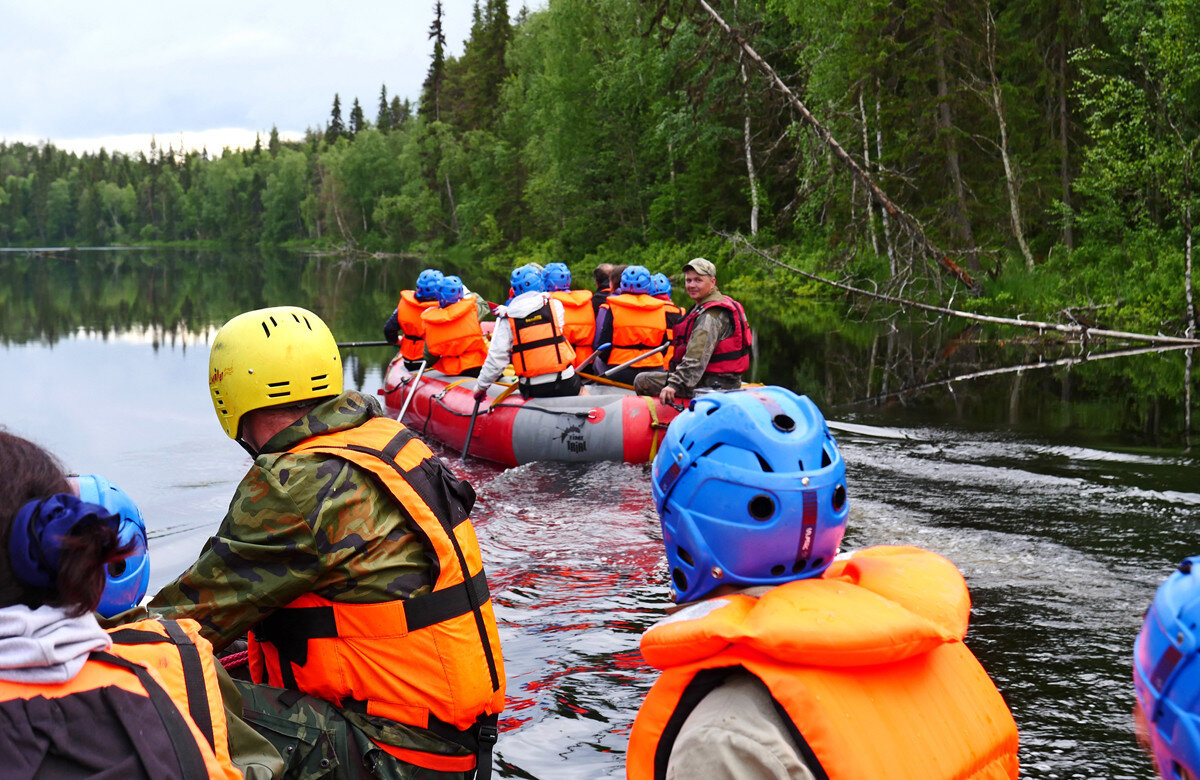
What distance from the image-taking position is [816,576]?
198 cm

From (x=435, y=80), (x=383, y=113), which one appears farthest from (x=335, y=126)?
(x=435, y=80)

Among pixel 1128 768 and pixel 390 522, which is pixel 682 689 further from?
pixel 1128 768

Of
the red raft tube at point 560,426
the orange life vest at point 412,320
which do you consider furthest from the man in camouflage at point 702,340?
the orange life vest at point 412,320

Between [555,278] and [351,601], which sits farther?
[555,278]

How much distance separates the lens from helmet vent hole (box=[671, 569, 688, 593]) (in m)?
1.98

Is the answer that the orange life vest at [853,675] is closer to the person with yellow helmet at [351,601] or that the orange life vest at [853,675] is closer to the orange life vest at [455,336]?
the person with yellow helmet at [351,601]

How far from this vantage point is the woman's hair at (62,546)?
170cm

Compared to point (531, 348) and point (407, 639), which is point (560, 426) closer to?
point (531, 348)

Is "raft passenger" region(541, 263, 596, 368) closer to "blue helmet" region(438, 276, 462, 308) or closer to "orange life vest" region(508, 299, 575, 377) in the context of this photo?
"blue helmet" region(438, 276, 462, 308)

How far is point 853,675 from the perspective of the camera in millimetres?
1748

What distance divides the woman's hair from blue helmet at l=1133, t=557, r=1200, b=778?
5.17 ft

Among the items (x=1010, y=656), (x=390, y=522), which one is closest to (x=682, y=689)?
(x=390, y=522)

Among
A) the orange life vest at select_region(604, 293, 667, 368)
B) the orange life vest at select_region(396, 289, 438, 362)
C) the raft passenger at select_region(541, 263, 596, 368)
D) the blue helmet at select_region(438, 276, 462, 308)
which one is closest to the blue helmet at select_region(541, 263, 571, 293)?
the raft passenger at select_region(541, 263, 596, 368)

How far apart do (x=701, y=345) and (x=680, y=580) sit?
25.0 feet
